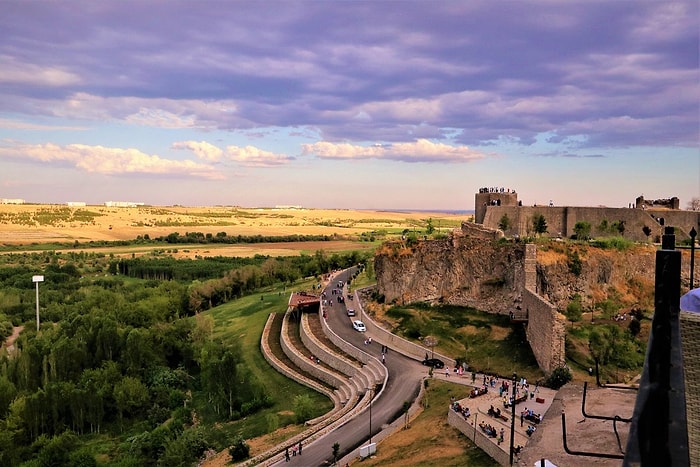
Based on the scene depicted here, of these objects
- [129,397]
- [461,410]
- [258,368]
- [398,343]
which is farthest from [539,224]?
[129,397]

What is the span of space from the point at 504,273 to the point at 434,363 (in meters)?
9.96

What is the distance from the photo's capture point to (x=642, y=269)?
37.7 metres

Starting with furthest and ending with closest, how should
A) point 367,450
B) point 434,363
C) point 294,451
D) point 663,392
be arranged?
1. point 434,363
2. point 294,451
3. point 367,450
4. point 663,392

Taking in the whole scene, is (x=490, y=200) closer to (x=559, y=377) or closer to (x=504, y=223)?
(x=504, y=223)

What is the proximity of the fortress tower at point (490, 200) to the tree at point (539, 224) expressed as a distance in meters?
3.85

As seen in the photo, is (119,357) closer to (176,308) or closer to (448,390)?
(176,308)

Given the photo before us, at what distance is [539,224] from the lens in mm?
44500

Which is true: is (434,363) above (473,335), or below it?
below

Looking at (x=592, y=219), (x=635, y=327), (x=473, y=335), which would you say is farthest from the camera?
(x=592, y=219)

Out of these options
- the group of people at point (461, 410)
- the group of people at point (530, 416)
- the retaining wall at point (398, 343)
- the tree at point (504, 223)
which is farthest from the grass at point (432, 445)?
the tree at point (504, 223)

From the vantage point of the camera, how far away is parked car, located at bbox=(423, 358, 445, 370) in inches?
1384

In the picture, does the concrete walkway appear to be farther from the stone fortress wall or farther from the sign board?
the stone fortress wall

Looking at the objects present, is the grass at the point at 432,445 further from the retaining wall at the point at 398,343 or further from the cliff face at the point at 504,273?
the cliff face at the point at 504,273

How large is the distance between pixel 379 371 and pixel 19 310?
6109 cm
